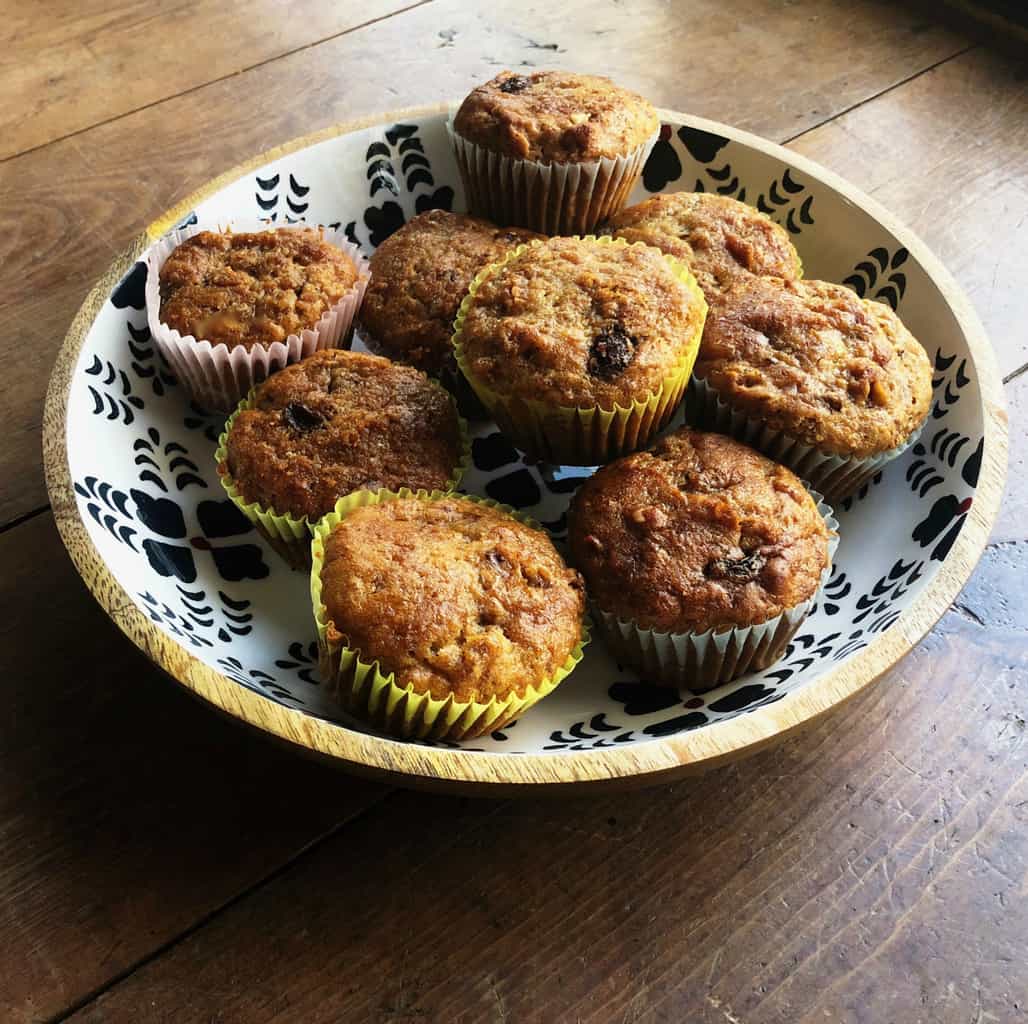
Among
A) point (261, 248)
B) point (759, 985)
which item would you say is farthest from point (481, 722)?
point (261, 248)

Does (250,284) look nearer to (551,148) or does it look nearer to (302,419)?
(302,419)

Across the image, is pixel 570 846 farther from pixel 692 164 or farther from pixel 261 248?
pixel 692 164

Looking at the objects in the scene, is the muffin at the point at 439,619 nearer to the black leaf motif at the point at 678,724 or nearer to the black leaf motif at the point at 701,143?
the black leaf motif at the point at 678,724

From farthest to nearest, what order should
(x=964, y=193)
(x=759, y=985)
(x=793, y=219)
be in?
(x=964, y=193), (x=793, y=219), (x=759, y=985)

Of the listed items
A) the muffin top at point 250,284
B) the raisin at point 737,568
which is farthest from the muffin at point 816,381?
the muffin top at point 250,284

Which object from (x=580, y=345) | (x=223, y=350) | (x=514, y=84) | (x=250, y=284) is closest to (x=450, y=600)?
(x=580, y=345)
